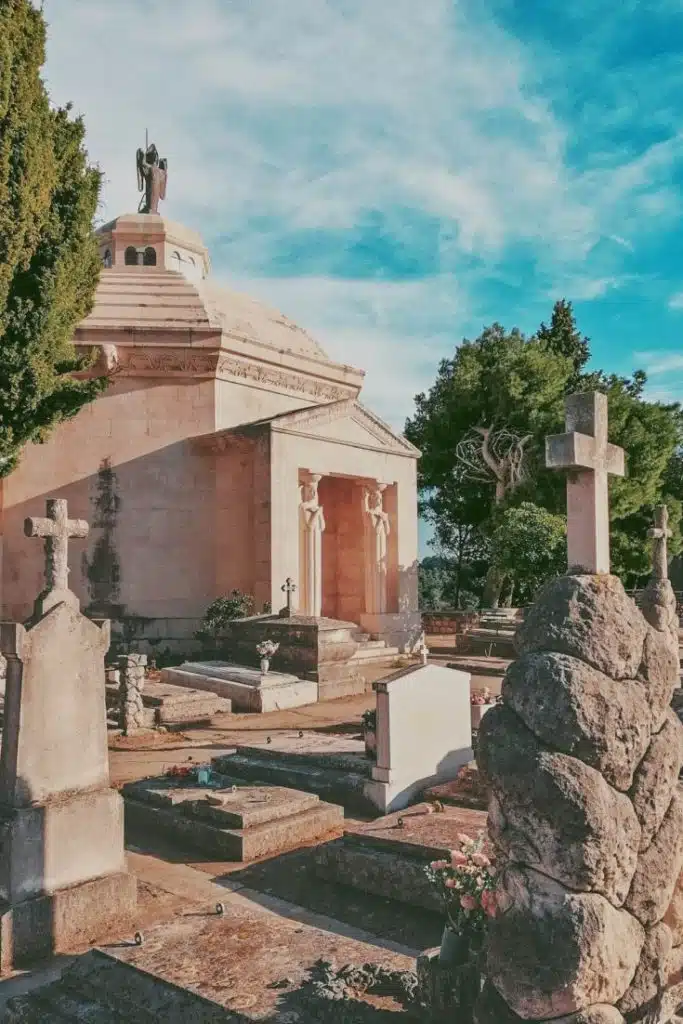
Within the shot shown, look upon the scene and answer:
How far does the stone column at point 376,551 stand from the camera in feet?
63.6

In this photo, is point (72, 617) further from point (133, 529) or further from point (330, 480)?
point (330, 480)

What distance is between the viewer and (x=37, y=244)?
14.4 meters

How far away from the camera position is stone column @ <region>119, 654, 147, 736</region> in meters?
10.8

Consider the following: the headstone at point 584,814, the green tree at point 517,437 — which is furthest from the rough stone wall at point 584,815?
the green tree at point 517,437

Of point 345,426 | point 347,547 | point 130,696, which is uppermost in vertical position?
point 345,426

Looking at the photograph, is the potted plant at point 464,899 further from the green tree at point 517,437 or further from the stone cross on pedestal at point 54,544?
the green tree at point 517,437

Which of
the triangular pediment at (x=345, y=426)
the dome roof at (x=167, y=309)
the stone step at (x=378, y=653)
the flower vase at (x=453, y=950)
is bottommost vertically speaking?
the stone step at (x=378, y=653)

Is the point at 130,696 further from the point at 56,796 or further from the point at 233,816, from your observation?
the point at 56,796

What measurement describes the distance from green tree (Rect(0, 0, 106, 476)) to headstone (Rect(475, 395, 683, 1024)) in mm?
12809

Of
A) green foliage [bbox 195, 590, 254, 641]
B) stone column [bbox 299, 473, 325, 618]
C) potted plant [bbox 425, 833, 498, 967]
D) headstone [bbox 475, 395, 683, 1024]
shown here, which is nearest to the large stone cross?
headstone [bbox 475, 395, 683, 1024]

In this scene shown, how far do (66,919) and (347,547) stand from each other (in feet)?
52.7

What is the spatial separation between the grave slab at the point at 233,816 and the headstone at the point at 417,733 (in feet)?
2.15

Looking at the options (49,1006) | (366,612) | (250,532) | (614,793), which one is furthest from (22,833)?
(366,612)

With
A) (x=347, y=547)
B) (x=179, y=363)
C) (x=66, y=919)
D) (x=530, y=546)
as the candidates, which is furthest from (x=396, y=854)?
(x=530, y=546)
